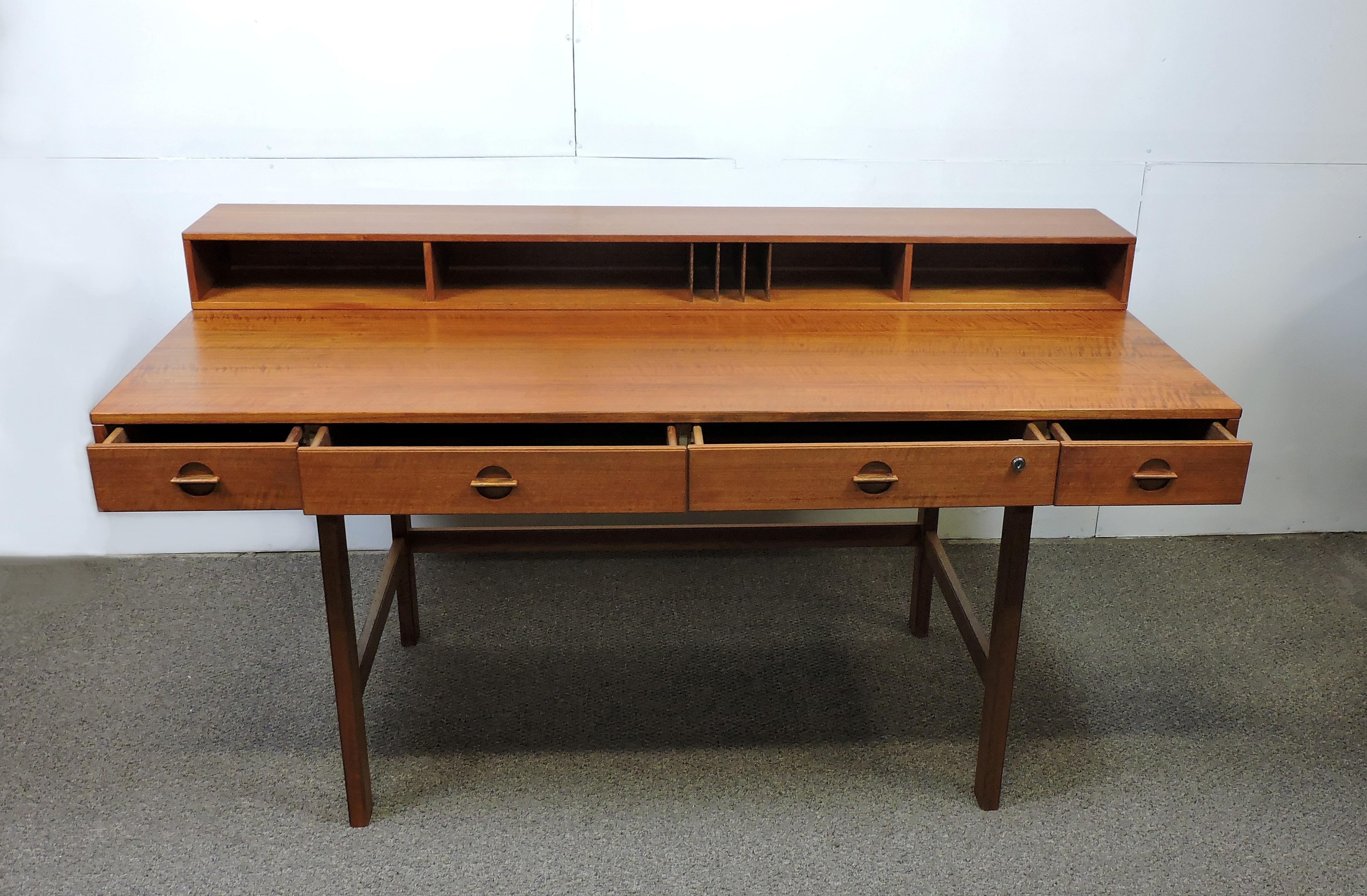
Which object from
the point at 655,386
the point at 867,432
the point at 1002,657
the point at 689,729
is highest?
the point at 655,386

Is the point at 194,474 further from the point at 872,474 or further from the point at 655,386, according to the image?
the point at 872,474

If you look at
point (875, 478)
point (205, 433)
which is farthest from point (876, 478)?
point (205, 433)

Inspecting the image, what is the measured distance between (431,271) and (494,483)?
23.7 inches

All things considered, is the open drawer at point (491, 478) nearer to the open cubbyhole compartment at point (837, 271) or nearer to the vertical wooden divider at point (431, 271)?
the vertical wooden divider at point (431, 271)

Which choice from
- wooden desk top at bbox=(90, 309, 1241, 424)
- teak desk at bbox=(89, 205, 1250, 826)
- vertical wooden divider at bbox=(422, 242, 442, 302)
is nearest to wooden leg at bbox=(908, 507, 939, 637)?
teak desk at bbox=(89, 205, 1250, 826)

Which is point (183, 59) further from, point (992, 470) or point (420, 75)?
point (992, 470)

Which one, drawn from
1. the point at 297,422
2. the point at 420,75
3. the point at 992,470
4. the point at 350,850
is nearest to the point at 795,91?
the point at 420,75

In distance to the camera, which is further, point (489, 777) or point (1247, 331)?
point (1247, 331)

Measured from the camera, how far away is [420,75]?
8.55 ft

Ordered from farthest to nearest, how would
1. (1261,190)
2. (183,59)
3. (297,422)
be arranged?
(1261,190), (183,59), (297,422)

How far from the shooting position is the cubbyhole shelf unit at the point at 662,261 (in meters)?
2.12

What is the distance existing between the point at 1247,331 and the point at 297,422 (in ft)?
7.89

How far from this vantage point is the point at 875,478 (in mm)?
1684

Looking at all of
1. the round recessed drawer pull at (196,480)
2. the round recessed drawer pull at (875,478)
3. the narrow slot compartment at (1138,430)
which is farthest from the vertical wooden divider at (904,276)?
the round recessed drawer pull at (196,480)
